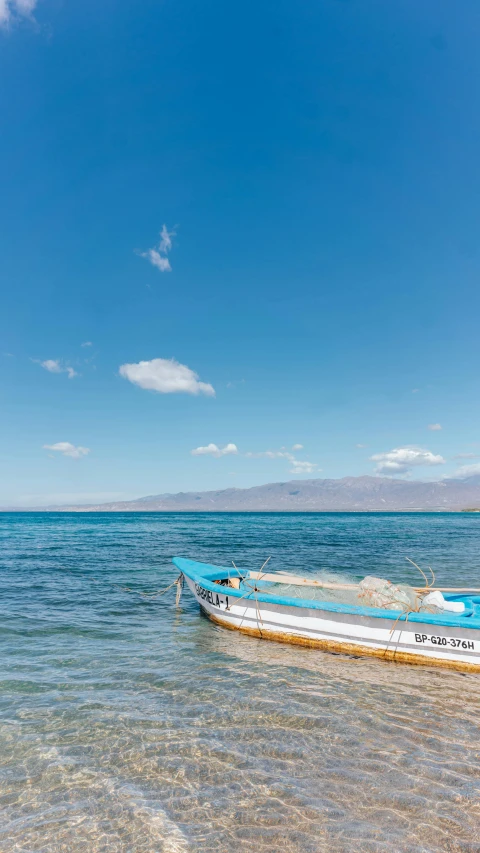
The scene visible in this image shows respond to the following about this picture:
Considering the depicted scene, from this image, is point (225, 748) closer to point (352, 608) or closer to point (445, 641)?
point (352, 608)

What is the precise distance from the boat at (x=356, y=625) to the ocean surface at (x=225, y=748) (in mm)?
367

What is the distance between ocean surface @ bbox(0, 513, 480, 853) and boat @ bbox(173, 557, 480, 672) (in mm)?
367

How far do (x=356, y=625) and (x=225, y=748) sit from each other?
5.40 m

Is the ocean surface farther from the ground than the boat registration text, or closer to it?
closer to it

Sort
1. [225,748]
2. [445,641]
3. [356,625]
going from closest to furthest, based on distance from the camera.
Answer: [225,748] < [445,641] < [356,625]

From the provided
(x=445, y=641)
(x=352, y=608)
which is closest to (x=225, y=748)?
(x=352, y=608)

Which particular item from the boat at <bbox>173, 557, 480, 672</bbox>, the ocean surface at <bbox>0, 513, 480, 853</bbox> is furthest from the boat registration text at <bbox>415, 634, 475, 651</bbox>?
the ocean surface at <bbox>0, 513, 480, 853</bbox>

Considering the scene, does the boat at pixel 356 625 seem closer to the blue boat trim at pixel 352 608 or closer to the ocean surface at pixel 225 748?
the blue boat trim at pixel 352 608

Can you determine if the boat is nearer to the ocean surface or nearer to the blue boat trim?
the blue boat trim

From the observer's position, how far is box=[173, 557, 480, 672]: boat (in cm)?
992

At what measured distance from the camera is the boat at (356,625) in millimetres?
9922

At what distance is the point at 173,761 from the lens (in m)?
6.20

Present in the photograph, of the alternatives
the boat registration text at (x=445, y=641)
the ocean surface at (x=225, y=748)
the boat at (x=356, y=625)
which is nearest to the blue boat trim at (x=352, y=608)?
the boat at (x=356, y=625)

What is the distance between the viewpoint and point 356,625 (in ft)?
35.8
